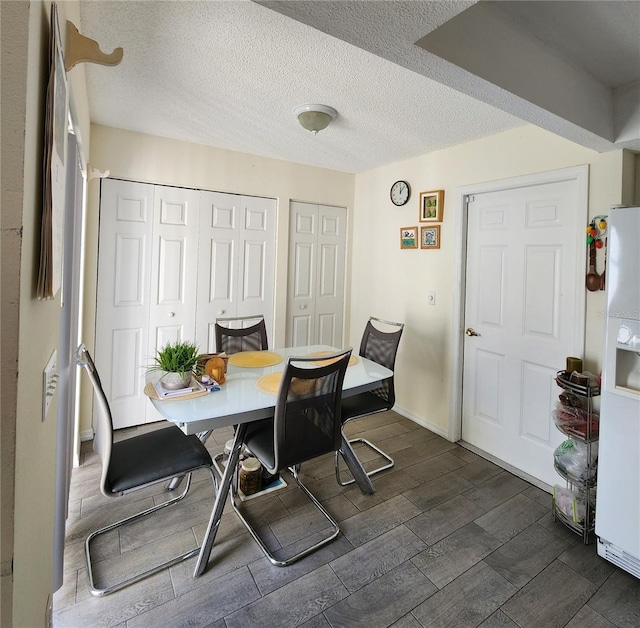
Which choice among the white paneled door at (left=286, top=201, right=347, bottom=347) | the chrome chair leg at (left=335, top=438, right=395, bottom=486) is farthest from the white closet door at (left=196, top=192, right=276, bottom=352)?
the chrome chair leg at (left=335, top=438, right=395, bottom=486)

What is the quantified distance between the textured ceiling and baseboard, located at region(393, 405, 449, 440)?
7.51 ft

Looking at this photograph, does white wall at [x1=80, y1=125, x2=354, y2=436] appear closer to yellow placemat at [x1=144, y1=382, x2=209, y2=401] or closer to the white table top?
yellow placemat at [x1=144, y1=382, x2=209, y2=401]

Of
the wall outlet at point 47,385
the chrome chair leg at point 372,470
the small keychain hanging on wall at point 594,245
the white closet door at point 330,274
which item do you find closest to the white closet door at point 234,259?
the white closet door at point 330,274

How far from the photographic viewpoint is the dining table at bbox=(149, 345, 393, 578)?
159 centimetres

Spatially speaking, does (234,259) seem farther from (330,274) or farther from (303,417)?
(303,417)

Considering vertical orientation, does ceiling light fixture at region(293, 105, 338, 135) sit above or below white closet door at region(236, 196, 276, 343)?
above

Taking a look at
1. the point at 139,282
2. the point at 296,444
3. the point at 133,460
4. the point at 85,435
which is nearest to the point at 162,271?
the point at 139,282

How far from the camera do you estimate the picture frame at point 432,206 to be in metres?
3.05

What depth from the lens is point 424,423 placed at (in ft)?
10.8

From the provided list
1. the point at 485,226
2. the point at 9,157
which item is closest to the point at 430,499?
the point at 485,226

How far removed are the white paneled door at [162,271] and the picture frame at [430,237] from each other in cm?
141

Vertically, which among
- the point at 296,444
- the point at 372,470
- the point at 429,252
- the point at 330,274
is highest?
the point at 429,252

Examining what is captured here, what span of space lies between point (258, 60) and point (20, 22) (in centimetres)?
143

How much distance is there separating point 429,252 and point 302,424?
80.1 inches
